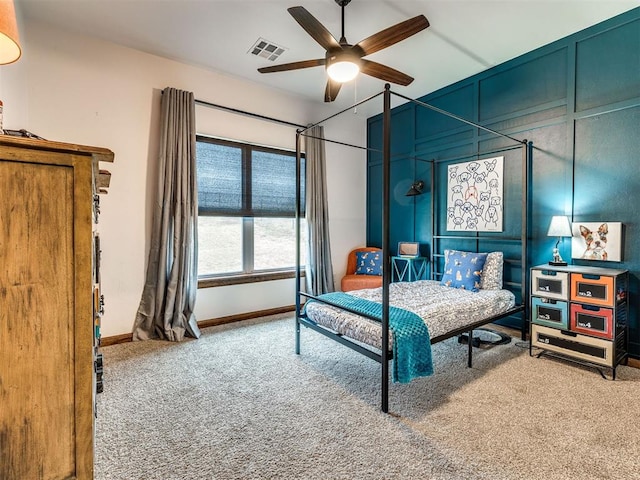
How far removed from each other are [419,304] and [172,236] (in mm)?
2677

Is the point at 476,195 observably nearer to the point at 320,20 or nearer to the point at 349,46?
the point at 349,46

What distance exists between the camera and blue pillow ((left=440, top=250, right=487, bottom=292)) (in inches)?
135

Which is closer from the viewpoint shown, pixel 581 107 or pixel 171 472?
pixel 171 472

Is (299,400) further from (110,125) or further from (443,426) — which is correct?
(110,125)

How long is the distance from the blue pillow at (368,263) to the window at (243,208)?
0.98m

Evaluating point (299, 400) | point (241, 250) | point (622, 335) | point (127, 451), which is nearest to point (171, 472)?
point (127, 451)

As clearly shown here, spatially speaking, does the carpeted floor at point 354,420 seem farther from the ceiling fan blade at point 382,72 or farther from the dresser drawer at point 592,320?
the ceiling fan blade at point 382,72

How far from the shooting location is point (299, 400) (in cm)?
222

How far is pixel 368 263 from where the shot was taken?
491 centimetres

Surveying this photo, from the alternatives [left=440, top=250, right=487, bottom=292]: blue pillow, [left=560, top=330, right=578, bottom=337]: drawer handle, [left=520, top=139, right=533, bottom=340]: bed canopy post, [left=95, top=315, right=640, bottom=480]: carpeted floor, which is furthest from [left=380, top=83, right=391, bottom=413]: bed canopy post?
[left=520, top=139, right=533, bottom=340]: bed canopy post

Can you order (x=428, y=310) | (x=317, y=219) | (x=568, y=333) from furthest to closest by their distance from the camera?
(x=317, y=219) → (x=568, y=333) → (x=428, y=310)

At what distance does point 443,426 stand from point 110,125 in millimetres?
3947

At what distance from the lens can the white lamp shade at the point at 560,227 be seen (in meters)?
2.92

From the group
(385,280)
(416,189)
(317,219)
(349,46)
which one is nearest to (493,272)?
(416,189)
